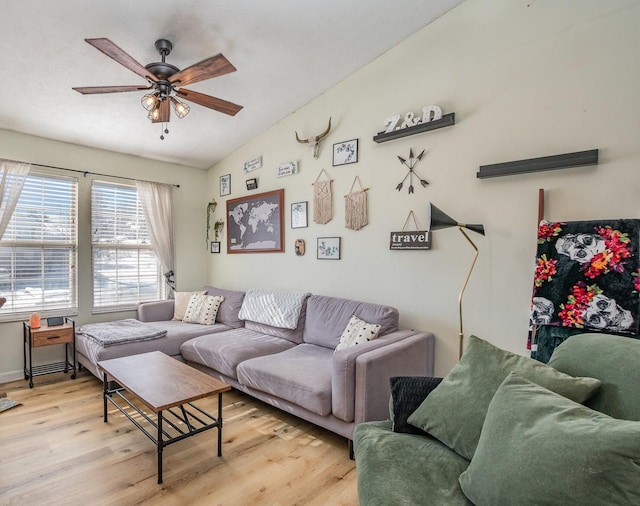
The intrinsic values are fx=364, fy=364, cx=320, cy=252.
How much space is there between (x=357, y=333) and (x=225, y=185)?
2960mm

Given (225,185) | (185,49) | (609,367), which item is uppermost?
(185,49)

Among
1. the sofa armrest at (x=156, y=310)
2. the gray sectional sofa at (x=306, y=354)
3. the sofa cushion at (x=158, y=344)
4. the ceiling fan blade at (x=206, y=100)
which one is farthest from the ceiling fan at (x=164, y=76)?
the sofa armrest at (x=156, y=310)

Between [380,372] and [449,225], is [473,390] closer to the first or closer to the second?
[380,372]

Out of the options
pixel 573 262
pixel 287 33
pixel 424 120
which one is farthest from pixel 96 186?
pixel 573 262

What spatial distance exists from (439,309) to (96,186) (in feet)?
12.7

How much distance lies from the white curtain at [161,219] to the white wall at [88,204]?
13cm

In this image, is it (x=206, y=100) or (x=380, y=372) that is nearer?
(x=380, y=372)

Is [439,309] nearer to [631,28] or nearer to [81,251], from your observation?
[631,28]

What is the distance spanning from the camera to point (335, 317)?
317cm

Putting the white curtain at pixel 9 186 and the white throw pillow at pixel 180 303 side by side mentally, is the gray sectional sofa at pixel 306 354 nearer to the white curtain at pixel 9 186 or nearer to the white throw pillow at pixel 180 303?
the white throw pillow at pixel 180 303

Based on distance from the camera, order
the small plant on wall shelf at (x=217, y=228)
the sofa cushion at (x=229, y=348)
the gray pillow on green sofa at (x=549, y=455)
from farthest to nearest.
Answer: the small plant on wall shelf at (x=217, y=228) → the sofa cushion at (x=229, y=348) → the gray pillow on green sofa at (x=549, y=455)

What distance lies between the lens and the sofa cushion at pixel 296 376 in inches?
92.2

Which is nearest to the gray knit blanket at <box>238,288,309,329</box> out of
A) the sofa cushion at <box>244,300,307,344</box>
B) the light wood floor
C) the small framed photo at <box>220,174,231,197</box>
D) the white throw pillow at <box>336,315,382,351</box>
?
the sofa cushion at <box>244,300,307,344</box>

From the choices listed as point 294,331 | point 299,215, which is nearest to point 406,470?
point 294,331
